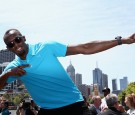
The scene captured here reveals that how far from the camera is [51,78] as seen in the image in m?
3.55

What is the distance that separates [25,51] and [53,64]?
40 cm

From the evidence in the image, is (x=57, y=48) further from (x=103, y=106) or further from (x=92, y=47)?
(x=103, y=106)

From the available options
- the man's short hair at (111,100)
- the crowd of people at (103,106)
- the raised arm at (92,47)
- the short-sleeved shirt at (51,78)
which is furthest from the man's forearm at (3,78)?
the man's short hair at (111,100)

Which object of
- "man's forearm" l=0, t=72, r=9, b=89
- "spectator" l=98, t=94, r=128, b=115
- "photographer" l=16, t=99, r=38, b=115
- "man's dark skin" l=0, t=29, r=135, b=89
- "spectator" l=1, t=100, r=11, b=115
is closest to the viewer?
"man's dark skin" l=0, t=29, r=135, b=89

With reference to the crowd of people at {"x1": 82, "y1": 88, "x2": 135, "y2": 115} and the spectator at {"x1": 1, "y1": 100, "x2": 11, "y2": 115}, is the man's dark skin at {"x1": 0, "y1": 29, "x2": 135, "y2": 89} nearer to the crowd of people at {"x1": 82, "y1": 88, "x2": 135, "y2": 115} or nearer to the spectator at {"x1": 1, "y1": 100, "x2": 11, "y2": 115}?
the crowd of people at {"x1": 82, "y1": 88, "x2": 135, "y2": 115}

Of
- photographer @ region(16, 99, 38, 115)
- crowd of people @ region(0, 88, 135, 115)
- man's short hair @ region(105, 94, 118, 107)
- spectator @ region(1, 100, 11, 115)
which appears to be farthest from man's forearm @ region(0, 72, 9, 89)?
spectator @ region(1, 100, 11, 115)

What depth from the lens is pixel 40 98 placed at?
362 cm

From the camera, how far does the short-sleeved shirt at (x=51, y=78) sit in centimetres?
354

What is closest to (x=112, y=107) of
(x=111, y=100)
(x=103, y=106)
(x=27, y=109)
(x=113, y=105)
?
(x=113, y=105)

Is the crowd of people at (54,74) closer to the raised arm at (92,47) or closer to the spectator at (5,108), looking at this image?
the raised arm at (92,47)

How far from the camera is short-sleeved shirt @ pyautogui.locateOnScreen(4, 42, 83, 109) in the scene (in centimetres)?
354

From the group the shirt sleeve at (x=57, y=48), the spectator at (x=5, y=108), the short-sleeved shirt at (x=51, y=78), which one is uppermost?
the shirt sleeve at (x=57, y=48)

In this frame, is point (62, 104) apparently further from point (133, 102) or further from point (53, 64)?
point (133, 102)

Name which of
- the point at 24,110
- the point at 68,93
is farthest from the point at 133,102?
the point at 68,93
